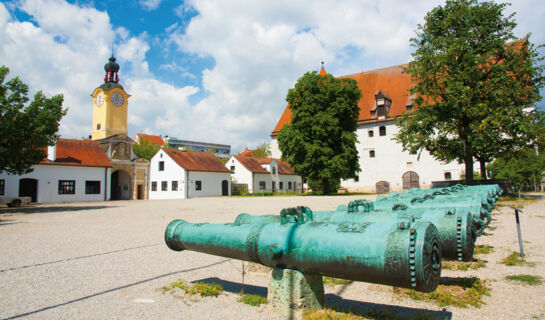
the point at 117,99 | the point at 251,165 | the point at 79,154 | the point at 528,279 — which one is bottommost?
the point at 528,279

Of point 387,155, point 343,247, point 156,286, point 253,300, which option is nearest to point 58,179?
point 156,286

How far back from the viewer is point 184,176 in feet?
122

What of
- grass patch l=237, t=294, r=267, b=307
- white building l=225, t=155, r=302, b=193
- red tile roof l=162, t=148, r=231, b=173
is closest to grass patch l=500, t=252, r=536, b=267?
grass patch l=237, t=294, r=267, b=307

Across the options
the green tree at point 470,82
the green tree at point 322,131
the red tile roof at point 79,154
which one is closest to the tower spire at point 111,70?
the red tile roof at point 79,154

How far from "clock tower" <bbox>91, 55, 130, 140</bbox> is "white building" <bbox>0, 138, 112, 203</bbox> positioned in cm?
1495

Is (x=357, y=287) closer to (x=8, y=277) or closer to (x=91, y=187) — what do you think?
(x=8, y=277)

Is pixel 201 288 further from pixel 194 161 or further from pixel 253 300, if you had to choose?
pixel 194 161

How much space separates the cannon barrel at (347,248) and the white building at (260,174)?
135ft

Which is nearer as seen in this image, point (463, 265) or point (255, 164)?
point (463, 265)

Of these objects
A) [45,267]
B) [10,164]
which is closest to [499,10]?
[45,267]

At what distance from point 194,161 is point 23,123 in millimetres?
22965

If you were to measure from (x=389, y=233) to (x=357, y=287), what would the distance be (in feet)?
7.12

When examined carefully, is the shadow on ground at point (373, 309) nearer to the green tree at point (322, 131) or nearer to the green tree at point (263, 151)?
the green tree at point (322, 131)

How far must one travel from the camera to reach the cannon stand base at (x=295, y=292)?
9.70 ft
